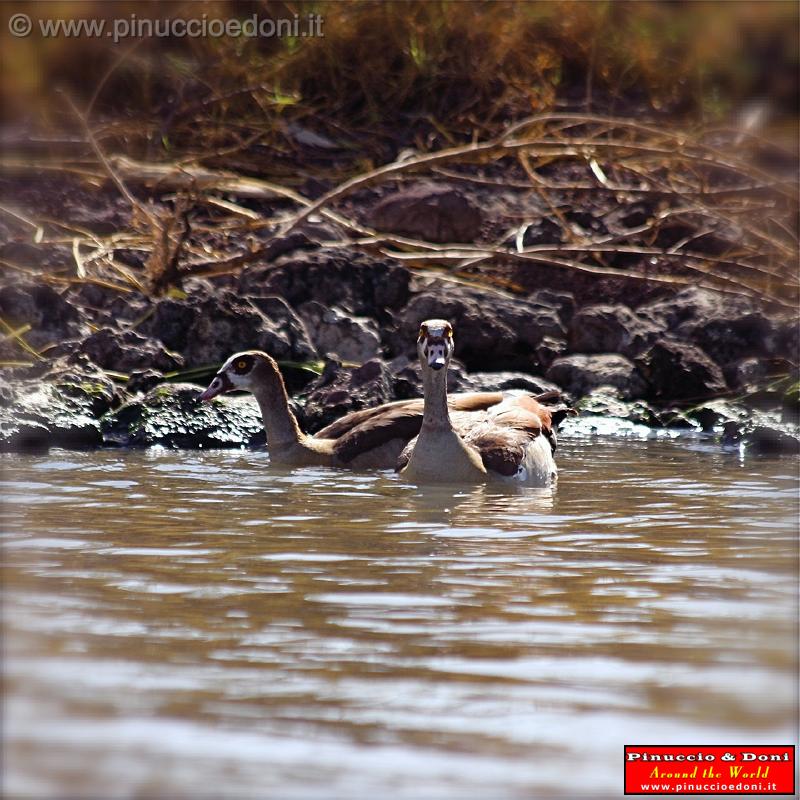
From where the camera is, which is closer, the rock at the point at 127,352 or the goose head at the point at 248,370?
the goose head at the point at 248,370

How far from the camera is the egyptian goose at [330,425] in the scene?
9.67 metres

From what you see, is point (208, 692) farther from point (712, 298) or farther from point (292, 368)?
point (712, 298)

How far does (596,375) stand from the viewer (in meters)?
11.8

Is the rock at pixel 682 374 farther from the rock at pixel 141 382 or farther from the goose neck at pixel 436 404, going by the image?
the rock at pixel 141 382

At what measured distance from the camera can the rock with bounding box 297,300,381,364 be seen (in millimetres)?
11911

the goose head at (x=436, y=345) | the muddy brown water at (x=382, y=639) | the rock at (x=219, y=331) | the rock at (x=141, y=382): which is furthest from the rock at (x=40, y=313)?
the muddy brown water at (x=382, y=639)

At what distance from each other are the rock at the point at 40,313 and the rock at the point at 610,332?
3980mm

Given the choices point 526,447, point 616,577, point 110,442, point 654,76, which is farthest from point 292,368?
point 654,76

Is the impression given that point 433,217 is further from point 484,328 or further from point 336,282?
point 484,328

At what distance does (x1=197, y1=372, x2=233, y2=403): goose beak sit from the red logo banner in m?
6.92

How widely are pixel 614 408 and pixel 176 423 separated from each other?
3.36 meters

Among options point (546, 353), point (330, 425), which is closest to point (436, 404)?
point (330, 425)

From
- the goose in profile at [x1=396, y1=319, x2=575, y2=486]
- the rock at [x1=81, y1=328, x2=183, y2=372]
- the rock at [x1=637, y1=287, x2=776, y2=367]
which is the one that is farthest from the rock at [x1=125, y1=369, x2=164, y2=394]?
the rock at [x1=637, y1=287, x2=776, y2=367]

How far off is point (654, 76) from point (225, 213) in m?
5.38
